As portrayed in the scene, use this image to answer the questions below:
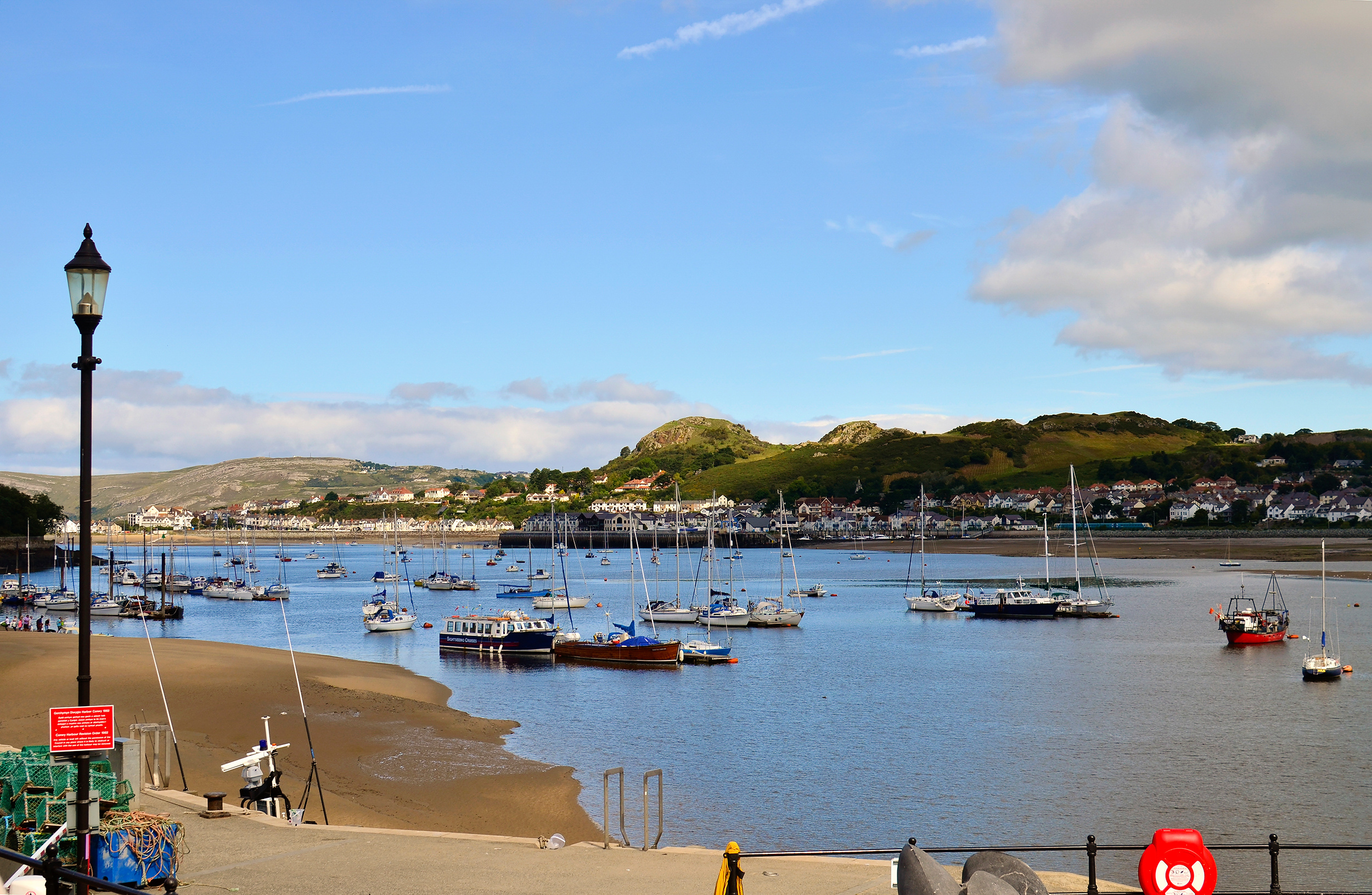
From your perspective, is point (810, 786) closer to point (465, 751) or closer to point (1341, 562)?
point (465, 751)

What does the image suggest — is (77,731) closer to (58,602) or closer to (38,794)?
(38,794)

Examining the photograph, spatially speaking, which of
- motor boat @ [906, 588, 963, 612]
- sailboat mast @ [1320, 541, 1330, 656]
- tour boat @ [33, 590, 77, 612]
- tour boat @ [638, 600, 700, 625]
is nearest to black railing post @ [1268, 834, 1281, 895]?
sailboat mast @ [1320, 541, 1330, 656]

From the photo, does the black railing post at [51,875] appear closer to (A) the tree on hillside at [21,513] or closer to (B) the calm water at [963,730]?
(B) the calm water at [963,730]

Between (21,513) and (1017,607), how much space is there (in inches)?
5178

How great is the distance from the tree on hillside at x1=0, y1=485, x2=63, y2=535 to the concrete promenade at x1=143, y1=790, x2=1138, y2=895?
145370 millimetres

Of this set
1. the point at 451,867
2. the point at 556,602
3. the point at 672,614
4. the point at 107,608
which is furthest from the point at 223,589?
the point at 451,867

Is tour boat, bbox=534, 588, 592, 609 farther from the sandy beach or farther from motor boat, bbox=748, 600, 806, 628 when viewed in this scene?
the sandy beach

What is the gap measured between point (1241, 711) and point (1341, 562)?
100 m

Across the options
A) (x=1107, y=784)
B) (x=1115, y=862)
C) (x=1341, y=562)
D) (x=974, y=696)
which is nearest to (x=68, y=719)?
(x=1115, y=862)

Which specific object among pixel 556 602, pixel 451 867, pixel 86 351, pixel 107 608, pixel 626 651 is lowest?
pixel 556 602

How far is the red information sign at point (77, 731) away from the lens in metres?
9.73

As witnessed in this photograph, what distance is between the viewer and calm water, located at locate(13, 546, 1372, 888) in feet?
85.0

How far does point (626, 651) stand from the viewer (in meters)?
57.2

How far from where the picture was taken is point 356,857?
1359cm
